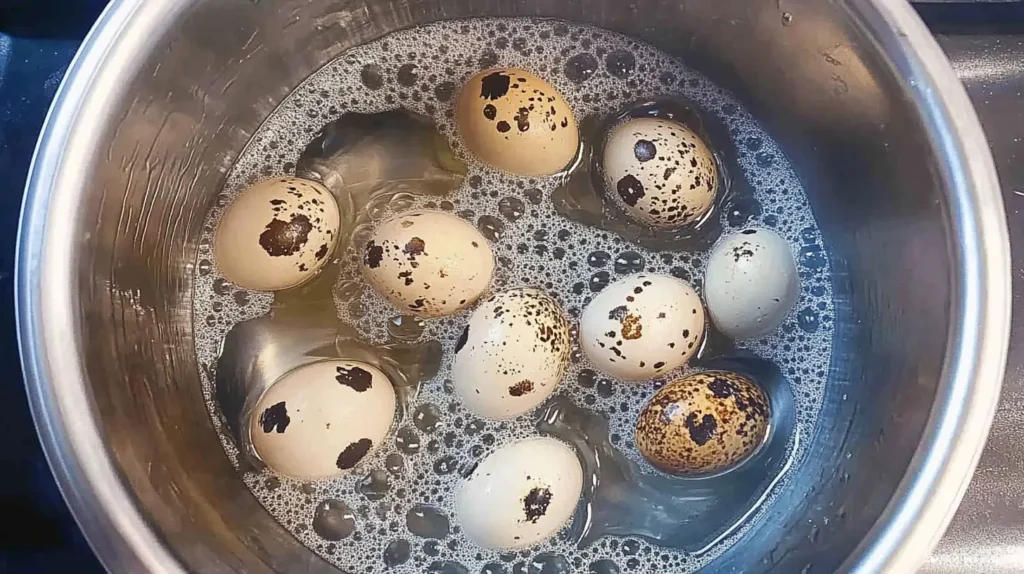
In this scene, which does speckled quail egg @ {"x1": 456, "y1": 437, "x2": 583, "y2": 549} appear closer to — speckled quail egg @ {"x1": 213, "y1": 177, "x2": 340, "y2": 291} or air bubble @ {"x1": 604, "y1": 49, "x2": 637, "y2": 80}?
speckled quail egg @ {"x1": 213, "y1": 177, "x2": 340, "y2": 291}

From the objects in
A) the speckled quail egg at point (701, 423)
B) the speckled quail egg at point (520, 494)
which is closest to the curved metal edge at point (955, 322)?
the speckled quail egg at point (701, 423)

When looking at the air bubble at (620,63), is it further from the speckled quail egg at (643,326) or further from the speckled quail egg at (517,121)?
the speckled quail egg at (643,326)

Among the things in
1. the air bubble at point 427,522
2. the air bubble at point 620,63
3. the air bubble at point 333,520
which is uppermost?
the air bubble at point 620,63

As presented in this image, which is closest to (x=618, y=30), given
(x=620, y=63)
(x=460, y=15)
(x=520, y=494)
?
(x=620, y=63)

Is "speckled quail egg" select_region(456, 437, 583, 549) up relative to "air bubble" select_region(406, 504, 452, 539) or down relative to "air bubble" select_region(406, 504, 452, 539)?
up

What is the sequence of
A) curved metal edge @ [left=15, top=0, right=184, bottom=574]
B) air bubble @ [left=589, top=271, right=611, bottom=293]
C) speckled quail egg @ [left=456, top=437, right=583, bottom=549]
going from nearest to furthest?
curved metal edge @ [left=15, top=0, right=184, bottom=574] → speckled quail egg @ [left=456, top=437, right=583, bottom=549] → air bubble @ [left=589, top=271, right=611, bottom=293]

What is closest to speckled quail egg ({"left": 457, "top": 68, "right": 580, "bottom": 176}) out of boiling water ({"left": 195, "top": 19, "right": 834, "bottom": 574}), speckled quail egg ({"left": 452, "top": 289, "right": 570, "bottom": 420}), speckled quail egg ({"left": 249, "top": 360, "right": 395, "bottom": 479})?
boiling water ({"left": 195, "top": 19, "right": 834, "bottom": 574})
